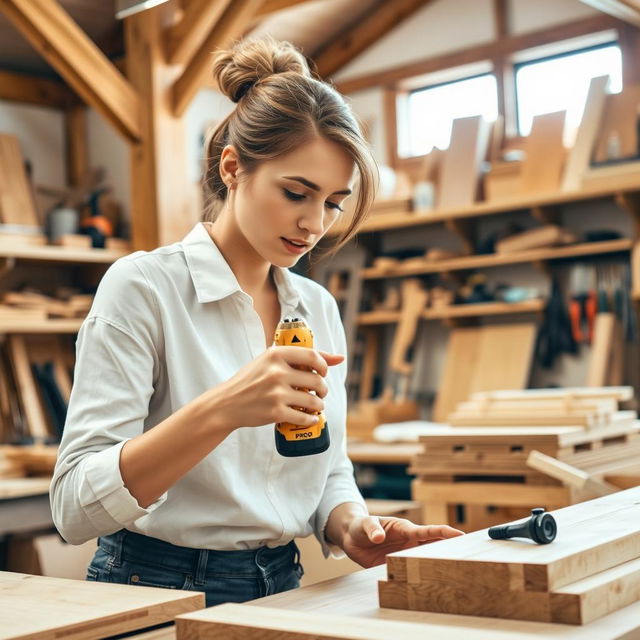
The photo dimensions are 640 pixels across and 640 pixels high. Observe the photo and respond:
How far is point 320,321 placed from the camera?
2.13m

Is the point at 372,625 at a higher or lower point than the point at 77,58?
lower

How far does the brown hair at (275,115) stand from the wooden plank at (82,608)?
82 cm

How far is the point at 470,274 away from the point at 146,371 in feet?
16.1

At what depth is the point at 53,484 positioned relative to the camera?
65.9 inches

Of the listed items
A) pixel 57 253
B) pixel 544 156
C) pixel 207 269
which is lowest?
pixel 207 269

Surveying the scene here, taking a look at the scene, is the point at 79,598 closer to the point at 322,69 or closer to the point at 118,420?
the point at 118,420

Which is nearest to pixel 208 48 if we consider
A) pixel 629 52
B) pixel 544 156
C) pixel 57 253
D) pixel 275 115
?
pixel 57 253

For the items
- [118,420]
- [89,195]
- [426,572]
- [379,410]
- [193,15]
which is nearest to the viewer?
[426,572]

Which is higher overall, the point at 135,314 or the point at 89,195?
the point at 89,195

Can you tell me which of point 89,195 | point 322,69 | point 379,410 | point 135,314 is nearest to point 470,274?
point 379,410

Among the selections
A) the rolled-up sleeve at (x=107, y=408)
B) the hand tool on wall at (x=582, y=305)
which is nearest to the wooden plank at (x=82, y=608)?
the rolled-up sleeve at (x=107, y=408)

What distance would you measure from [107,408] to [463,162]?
4.94m

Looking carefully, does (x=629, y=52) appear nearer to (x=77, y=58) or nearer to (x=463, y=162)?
(x=463, y=162)

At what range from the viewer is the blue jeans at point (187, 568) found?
179cm
